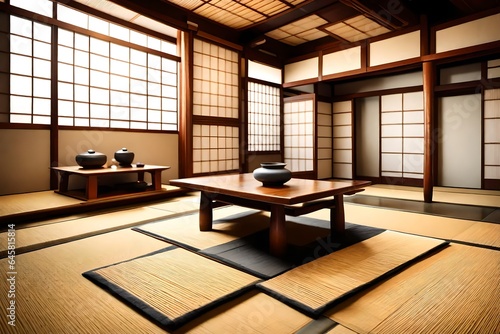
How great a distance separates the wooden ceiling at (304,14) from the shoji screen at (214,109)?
15.6 inches

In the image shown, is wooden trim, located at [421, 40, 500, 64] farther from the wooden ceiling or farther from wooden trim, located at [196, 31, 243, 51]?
wooden trim, located at [196, 31, 243, 51]

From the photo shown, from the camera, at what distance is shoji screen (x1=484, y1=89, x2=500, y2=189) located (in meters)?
5.22

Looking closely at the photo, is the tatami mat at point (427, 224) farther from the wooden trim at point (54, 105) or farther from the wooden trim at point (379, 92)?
the wooden trim at point (379, 92)

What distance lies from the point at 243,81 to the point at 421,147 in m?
3.91

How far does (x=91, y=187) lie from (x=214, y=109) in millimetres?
2769

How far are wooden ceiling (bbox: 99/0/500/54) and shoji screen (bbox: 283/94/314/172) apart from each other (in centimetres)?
157

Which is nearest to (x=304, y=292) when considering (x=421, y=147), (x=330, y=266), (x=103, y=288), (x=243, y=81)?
(x=330, y=266)

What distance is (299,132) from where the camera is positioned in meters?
7.07

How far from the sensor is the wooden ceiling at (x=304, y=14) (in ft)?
14.1

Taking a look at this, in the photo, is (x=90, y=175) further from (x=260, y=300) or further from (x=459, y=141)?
(x=459, y=141)

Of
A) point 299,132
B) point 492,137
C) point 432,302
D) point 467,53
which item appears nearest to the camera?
point 432,302

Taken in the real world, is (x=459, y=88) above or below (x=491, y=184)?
above

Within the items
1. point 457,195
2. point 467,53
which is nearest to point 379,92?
point 467,53

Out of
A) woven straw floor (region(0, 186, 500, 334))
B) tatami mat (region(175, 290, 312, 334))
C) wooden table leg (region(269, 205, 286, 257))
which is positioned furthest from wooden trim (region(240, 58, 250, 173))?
tatami mat (region(175, 290, 312, 334))
